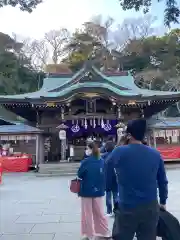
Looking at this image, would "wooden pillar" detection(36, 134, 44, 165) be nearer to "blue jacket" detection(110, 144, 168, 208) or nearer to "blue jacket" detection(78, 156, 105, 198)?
"blue jacket" detection(78, 156, 105, 198)

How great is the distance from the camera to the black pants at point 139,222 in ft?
9.38

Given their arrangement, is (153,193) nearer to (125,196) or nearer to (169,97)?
(125,196)

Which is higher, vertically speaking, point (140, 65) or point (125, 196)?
point (140, 65)

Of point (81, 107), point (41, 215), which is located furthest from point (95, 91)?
point (41, 215)

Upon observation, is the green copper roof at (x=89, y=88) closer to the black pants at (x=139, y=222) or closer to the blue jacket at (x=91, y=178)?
the blue jacket at (x=91, y=178)

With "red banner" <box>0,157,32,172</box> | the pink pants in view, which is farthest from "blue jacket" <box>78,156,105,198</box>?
"red banner" <box>0,157,32,172</box>

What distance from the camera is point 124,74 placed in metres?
23.8

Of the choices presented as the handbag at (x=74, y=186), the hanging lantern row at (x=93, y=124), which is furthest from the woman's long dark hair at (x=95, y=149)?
the hanging lantern row at (x=93, y=124)

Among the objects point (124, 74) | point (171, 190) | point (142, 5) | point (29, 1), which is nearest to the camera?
point (142, 5)

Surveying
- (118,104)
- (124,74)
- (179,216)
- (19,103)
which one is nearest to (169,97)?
(118,104)

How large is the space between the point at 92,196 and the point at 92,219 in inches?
13.6

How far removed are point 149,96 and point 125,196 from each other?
1642 cm

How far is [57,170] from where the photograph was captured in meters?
17.4

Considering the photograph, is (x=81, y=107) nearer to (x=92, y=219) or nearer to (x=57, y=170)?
(x=57, y=170)
